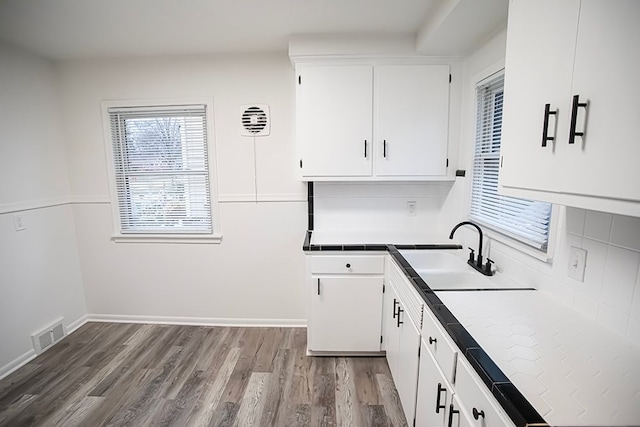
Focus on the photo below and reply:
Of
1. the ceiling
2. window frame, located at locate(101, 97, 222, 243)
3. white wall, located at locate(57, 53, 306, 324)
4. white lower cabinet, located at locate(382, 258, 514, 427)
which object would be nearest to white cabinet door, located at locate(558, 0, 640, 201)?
white lower cabinet, located at locate(382, 258, 514, 427)

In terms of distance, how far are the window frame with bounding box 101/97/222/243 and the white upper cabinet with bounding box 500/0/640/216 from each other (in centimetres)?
230

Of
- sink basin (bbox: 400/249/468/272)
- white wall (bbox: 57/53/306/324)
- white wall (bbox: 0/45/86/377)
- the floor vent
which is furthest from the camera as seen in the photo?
white wall (bbox: 57/53/306/324)

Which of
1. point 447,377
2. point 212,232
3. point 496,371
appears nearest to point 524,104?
point 496,371

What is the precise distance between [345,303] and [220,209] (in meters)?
1.43

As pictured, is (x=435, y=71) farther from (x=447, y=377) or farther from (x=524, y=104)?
(x=447, y=377)

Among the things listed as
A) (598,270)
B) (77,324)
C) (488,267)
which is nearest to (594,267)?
(598,270)

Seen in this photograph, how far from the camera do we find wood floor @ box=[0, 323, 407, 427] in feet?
6.11

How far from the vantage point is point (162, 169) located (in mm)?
2795

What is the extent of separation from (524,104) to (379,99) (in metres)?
1.32

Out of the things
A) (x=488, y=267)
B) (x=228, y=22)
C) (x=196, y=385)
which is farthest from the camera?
(x=196, y=385)

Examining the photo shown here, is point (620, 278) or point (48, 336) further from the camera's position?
point (48, 336)

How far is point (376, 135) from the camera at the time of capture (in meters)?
2.31

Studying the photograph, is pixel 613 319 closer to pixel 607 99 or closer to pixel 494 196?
pixel 607 99

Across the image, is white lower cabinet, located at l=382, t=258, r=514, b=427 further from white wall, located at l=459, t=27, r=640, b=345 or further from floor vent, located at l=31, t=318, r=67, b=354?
floor vent, located at l=31, t=318, r=67, b=354
